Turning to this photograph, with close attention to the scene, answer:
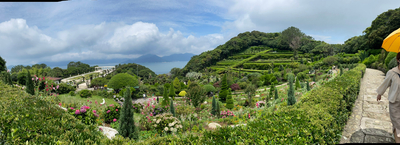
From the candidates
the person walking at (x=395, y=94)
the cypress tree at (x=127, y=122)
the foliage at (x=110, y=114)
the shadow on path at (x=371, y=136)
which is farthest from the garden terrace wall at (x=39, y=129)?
the shadow on path at (x=371, y=136)

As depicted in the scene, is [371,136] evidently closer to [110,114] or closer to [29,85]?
[110,114]

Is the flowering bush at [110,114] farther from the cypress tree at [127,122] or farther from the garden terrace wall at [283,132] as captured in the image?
the garden terrace wall at [283,132]

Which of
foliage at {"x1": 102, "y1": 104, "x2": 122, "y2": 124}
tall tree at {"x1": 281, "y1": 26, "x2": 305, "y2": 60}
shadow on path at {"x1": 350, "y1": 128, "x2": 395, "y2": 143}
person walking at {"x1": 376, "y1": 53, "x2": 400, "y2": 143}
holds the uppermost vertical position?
tall tree at {"x1": 281, "y1": 26, "x2": 305, "y2": 60}

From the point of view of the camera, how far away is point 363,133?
382 centimetres

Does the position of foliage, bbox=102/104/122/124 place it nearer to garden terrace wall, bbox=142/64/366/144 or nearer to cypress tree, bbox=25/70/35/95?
garden terrace wall, bbox=142/64/366/144

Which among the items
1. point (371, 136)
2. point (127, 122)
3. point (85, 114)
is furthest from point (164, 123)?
point (371, 136)

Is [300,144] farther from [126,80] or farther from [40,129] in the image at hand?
[126,80]

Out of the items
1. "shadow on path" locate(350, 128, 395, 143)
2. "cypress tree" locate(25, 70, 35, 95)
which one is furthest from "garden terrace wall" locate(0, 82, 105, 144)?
"cypress tree" locate(25, 70, 35, 95)

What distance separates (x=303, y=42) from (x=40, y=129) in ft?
211

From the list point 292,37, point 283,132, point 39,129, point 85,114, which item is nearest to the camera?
point 283,132

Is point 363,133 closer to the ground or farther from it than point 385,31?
closer to the ground

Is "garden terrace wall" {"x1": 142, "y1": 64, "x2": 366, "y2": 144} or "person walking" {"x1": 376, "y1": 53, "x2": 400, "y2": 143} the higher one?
"person walking" {"x1": 376, "y1": 53, "x2": 400, "y2": 143}

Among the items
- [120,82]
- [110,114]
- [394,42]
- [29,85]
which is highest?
[394,42]

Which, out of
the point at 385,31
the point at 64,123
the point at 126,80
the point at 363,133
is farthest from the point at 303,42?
the point at 64,123
